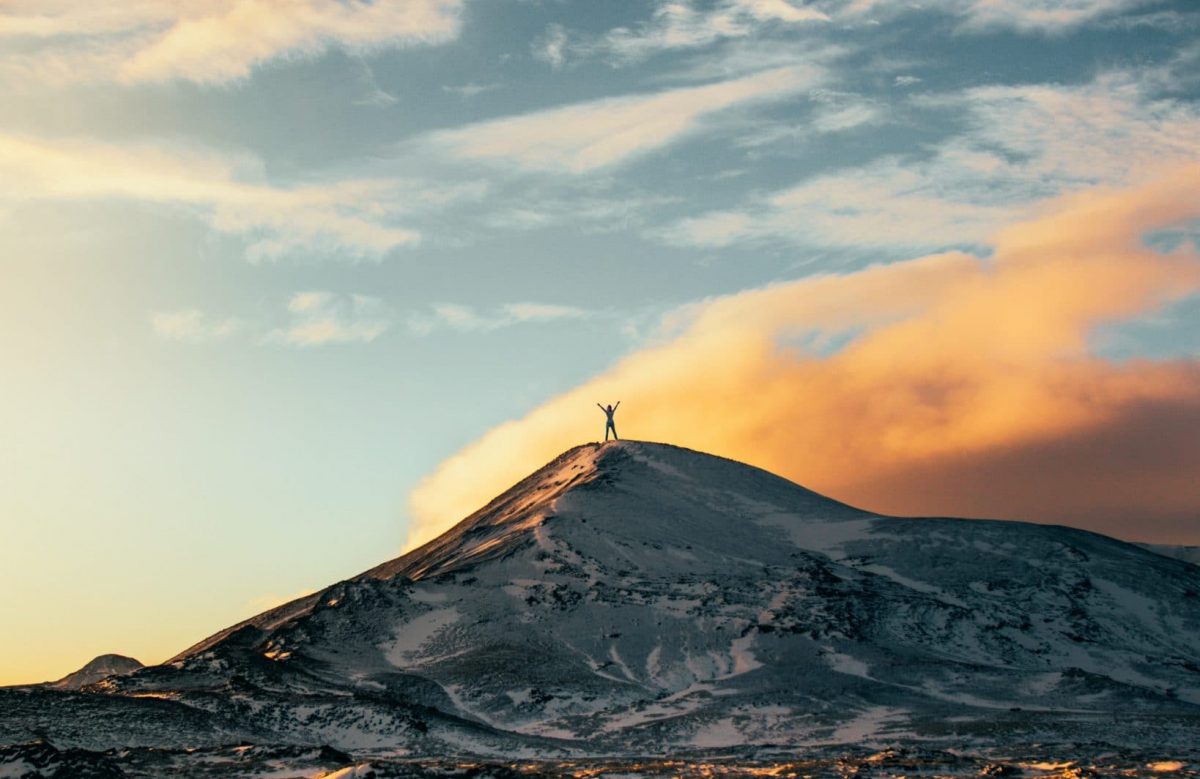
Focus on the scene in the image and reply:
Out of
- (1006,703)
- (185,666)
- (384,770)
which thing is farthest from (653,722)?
(384,770)

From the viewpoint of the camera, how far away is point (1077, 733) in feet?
531

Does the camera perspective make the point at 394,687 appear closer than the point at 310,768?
No

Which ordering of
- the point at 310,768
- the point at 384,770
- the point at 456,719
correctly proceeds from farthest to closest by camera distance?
the point at 456,719, the point at 310,768, the point at 384,770

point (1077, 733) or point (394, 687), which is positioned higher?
point (394, 687)

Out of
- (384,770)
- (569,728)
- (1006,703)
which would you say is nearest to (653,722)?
(569,728)

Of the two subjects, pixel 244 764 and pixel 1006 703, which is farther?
pixel 1006 703

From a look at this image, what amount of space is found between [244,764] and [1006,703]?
389 feet

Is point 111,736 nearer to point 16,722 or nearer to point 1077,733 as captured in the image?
point 16,722

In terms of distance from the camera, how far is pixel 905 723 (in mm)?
177000

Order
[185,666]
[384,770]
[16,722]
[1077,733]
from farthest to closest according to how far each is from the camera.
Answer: [185,666]
[1077,733]
[16,722]
[384,770]

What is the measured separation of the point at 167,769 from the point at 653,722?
3054 inches

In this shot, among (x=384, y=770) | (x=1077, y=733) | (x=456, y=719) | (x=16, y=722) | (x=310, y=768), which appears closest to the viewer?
(x=384, y=770)

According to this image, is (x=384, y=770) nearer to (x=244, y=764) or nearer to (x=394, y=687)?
(x=244, y=764)

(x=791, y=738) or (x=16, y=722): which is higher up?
(x=16, y=722)
